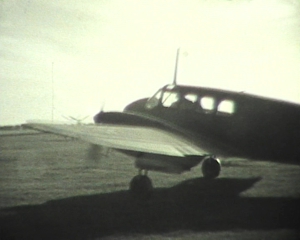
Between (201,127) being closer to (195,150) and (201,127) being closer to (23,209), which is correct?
(195,150)

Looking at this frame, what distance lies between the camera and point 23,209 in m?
4.57

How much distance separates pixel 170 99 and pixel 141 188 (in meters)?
1.90

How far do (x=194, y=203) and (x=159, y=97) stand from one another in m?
2.18

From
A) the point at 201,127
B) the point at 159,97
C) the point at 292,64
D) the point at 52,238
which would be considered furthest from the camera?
the point at 159,97

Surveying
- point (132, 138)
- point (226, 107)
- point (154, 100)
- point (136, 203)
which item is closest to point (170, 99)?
point (154, 100)

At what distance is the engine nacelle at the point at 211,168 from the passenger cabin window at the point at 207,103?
3.14ft

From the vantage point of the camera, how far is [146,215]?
4.64 m

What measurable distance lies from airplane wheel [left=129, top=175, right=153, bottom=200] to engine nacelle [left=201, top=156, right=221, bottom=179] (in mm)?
1692

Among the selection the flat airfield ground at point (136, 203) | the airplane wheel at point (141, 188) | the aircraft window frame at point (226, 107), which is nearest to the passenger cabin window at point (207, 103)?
the aircraft window frame at point (226, 107)

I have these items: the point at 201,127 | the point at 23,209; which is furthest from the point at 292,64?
the point at 23,209

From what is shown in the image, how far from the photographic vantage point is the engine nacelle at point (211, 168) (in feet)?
22.2

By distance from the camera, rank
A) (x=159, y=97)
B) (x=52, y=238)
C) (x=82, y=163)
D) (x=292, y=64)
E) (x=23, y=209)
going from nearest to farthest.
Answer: (x=52, y=238) < (x=23, y=209) < (x=292, y=64) < (x=159, y=97) < (x=82, y=163)

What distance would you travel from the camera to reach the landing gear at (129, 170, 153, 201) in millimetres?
5336

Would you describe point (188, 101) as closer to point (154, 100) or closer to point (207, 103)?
point (207, 103)
